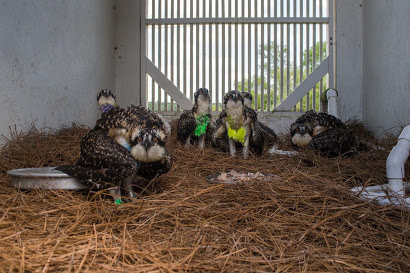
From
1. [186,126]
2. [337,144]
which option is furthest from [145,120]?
[337,144]

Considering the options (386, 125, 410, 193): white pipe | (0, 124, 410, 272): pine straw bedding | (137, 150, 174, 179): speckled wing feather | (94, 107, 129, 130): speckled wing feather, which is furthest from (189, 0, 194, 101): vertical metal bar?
(386, 125, 410, 193): white pipe

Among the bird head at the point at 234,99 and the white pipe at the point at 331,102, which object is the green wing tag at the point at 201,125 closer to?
the bird head at the point at 234,99

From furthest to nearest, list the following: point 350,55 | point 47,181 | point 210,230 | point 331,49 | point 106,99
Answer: point 331,49 → point 350,55 → point 106,99 → point 47,181 → point 210,230

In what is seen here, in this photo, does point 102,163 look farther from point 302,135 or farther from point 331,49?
point 331,49

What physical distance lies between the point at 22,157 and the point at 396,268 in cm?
386

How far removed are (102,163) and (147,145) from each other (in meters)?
0.38

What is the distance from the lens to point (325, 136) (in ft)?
15.3

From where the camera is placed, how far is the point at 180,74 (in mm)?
7738

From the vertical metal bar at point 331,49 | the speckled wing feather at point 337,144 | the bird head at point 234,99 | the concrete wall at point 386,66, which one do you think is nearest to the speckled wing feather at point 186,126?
the bird head at point 234,99

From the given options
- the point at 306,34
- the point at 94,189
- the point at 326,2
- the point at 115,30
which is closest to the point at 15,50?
the point at 94,189

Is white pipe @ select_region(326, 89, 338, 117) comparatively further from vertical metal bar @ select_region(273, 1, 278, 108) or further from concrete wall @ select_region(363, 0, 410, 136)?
vertical metal bar @ select_region(273, 1, 278, 108)

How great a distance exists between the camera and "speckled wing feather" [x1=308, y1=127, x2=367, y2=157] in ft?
14.9

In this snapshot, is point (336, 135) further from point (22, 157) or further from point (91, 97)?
point (91, 97)

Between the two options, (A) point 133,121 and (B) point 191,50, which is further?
(B) point 191,50
